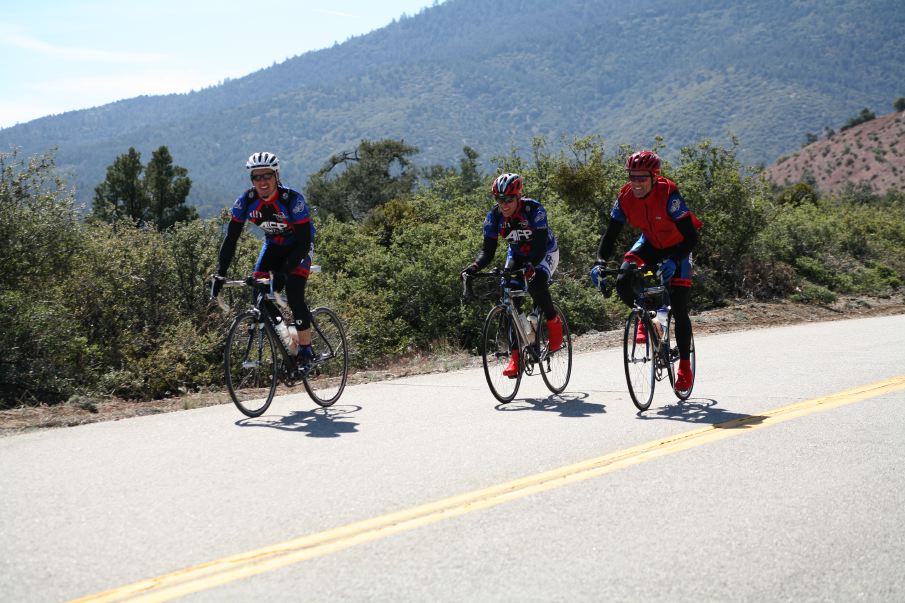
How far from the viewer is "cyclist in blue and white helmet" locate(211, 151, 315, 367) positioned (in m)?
8.41

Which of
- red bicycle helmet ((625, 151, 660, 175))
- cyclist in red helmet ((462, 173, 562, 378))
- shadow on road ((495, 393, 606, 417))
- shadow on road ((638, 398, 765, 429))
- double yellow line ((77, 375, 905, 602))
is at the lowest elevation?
double yellow line ((77, 375, 905, 602))

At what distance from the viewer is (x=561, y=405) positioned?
869 centimetres

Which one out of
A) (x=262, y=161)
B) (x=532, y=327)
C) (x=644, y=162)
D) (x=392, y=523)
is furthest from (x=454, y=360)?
(x=392, y=523)

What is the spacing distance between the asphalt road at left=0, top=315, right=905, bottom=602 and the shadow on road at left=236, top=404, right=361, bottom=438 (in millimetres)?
34

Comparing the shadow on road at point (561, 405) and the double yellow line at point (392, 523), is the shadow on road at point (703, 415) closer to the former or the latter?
the double yellow line at point (392, 523)

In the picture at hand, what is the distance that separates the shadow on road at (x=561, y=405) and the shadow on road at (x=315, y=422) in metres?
1.48

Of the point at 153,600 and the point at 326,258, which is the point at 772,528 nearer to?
the point at 153,600

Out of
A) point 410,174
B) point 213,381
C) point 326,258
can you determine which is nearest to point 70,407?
point 213,381

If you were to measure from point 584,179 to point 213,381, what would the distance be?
46.4 ft

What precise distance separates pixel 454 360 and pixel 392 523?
7.63m

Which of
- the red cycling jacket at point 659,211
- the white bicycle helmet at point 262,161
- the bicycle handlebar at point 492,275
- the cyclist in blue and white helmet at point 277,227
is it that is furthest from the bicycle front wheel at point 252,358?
the red cycling jacket at point 659,211

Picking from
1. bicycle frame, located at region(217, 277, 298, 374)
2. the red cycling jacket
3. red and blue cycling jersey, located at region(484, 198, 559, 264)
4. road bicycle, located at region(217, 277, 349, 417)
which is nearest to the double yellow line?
the red cycling jacket

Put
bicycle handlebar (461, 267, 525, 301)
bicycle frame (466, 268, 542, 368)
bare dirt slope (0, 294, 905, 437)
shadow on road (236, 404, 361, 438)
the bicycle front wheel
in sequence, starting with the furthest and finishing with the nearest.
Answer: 1. bicycle frame (466, 268, 542, 368)
2. bicycle handlebar (461, 267, 525, 301)
3. bare dirt slope (0, 294, 905, 437)
4. the bicycle front wheel
5. shadow on road (236, 404, 361, 438)

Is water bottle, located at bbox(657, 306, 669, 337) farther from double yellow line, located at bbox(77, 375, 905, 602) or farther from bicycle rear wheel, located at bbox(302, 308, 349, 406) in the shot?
bicycle rear wheel, located at bbox(302, 308, 349, 406)
